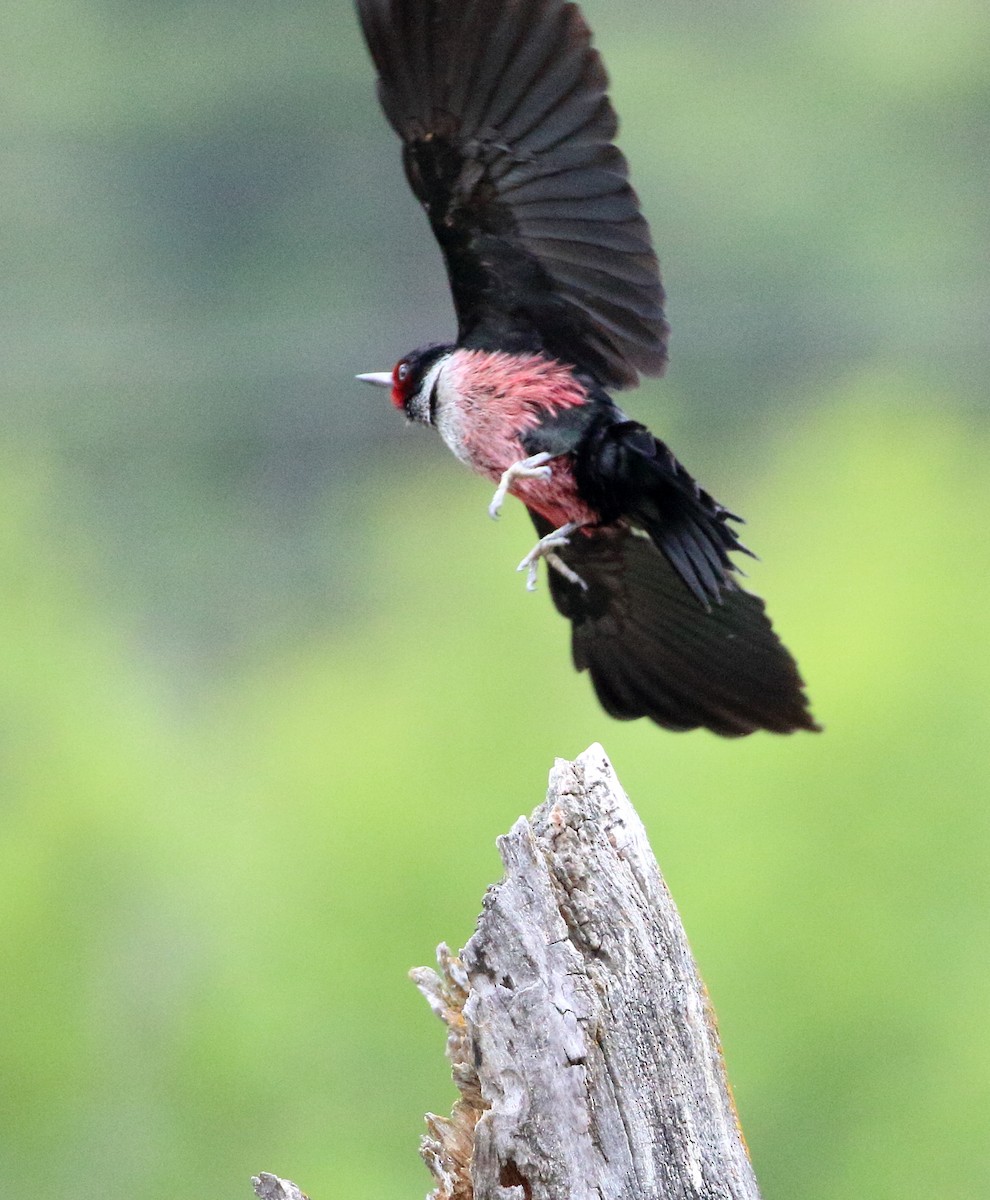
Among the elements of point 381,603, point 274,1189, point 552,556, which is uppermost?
point 381,603

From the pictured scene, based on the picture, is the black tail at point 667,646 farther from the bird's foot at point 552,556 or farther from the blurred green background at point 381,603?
→ the blurred green background at point 381,603

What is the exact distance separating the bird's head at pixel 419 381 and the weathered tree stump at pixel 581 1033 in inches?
32.6

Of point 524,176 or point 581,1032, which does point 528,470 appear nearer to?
point 524,176

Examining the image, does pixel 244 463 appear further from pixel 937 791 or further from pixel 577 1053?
pixel 577 1053

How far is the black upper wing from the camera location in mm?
2617

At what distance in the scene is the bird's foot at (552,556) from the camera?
8.61ft

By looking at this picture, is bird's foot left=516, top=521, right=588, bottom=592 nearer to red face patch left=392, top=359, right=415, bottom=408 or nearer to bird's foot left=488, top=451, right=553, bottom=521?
bird's foot left=488, top=451, right=553, bottom=521

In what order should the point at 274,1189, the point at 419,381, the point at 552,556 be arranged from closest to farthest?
the point at 274,1189, the point at 419,381, the point at 552,556

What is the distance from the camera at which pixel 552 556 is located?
9.87ft

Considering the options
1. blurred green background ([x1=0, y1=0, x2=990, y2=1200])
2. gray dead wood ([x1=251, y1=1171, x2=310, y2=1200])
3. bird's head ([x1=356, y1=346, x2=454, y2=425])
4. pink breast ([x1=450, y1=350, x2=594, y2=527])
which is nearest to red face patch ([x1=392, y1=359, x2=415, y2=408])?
bird's head ([x1=356, y1=346, x2=454, y2=425])

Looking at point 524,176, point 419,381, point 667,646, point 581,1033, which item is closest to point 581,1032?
point 581,1033

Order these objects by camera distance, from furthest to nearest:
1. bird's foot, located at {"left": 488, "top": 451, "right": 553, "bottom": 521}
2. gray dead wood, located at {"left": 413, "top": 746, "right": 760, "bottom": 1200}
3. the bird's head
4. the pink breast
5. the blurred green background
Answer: the blurred green background → the bird's head → the pink breast → bird's foot, located at {"left": 488, "top": 451, "right": 553, "bottom": 521} → gray dead wood, located at {"left": 413, "top": 746, "right": 760, "bottom": 1200}

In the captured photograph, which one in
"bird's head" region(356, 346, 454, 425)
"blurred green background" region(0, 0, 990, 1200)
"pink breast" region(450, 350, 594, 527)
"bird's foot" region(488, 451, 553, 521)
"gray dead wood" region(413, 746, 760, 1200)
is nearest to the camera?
"gray dead wood" region(413, 746, 760, 1200)

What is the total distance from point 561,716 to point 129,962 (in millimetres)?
2174
